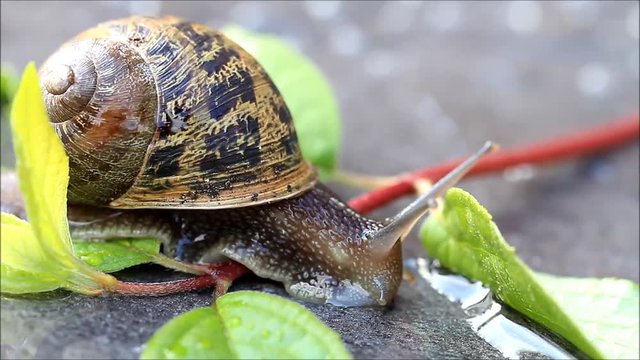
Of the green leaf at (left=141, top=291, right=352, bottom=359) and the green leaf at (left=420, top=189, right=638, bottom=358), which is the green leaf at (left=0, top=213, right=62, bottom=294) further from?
the green leaf at (left=420, top=189, right=638, bottom=358)

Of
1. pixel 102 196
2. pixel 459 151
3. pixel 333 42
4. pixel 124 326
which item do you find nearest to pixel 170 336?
pixel 124 326

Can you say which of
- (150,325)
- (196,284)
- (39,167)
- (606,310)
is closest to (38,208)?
(39,167)

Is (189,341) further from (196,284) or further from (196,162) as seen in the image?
(196,162)

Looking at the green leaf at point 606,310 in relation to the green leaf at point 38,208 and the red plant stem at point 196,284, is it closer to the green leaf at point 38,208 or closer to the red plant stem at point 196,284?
the red plant stem at point 196,284

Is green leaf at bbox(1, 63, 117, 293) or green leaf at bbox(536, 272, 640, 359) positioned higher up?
green leaf at bbox(1, 63, 117, 293)

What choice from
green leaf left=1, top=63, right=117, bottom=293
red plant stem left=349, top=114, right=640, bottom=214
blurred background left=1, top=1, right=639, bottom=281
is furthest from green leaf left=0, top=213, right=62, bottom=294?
blurred background left=1, top=1, right=639, bottom=281

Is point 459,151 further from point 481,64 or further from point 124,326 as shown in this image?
point 124,326
